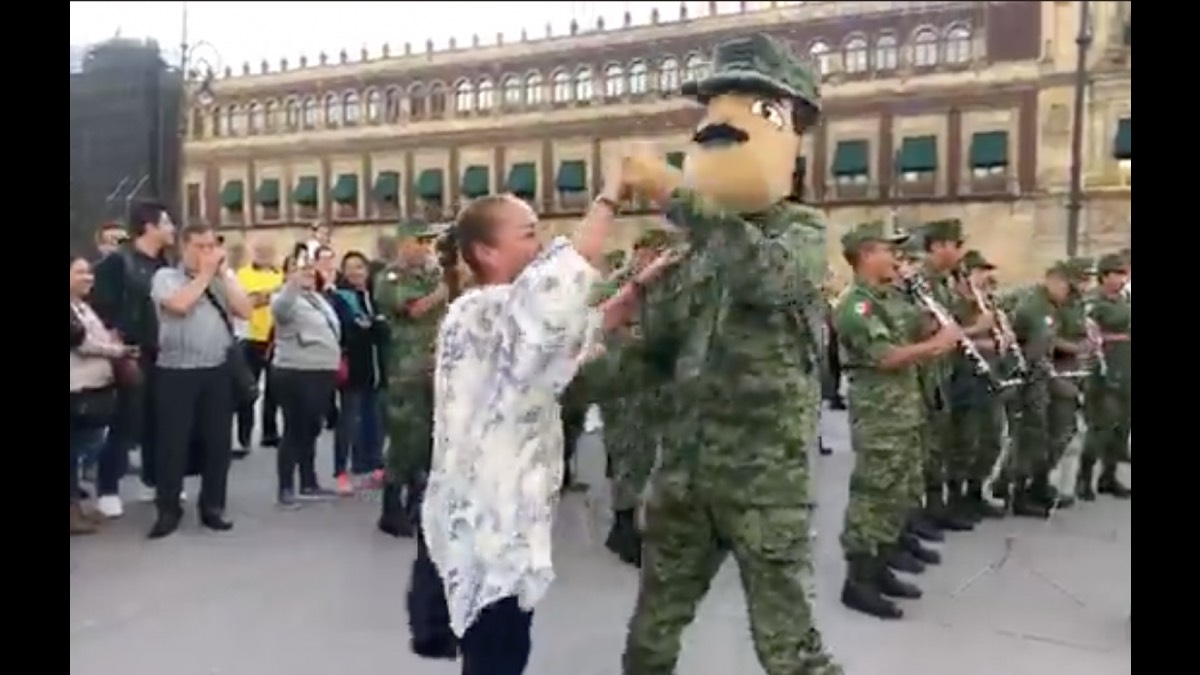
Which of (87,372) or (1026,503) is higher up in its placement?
(87,372)

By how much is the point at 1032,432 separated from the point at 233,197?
6857 millimetres

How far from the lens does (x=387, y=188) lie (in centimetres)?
1066

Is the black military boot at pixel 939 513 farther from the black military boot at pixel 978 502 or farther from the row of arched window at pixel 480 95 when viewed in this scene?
the row of arched window at pixel 480 95

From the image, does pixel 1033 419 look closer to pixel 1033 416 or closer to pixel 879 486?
pixel 1033 416

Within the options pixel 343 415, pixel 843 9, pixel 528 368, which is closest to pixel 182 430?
pixel 343 415

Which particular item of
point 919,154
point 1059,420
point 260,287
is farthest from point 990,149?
point 260,287

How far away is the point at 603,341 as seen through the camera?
319cm

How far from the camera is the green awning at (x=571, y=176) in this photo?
4.44m

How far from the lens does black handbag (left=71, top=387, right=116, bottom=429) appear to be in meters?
5.83

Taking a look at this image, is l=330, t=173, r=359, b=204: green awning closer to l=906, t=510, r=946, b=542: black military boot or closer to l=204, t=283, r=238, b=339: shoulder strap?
l=204, t=283, r=238, b=339: shoulder strap

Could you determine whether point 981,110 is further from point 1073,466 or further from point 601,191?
point 601,191

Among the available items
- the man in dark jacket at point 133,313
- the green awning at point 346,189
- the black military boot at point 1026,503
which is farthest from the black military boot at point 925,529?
the green awning at point 346,189

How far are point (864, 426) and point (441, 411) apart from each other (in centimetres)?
268

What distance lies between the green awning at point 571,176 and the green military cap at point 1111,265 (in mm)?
4642
